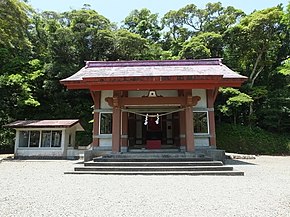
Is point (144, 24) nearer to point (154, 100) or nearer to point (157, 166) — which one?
point (154, 100)

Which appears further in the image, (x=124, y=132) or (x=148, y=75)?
(x=124, y=132)

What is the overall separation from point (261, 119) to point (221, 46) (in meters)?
7.24

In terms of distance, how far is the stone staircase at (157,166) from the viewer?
6.98m

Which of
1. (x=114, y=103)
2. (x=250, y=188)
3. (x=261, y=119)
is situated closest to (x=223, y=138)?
(x=261, y=119)

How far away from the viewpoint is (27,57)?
69.2 ft

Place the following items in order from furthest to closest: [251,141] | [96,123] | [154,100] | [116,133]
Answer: [251,141] → [96,123] → [154,100] → [116,133]

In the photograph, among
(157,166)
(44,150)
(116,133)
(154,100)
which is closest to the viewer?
(157,166)

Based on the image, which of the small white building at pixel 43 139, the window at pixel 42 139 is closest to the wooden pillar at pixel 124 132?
the small white building at pixel 43 139

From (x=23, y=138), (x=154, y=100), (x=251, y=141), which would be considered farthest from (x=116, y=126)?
(x=251, y=141)

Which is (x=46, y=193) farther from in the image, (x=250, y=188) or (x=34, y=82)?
(x=34, y=82)

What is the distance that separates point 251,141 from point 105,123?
1212 centimetres

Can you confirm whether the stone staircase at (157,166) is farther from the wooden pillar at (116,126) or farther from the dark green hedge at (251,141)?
the dark green hedge at (251,141)

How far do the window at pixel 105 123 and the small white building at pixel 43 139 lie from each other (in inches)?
159

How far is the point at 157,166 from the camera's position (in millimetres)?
7527
